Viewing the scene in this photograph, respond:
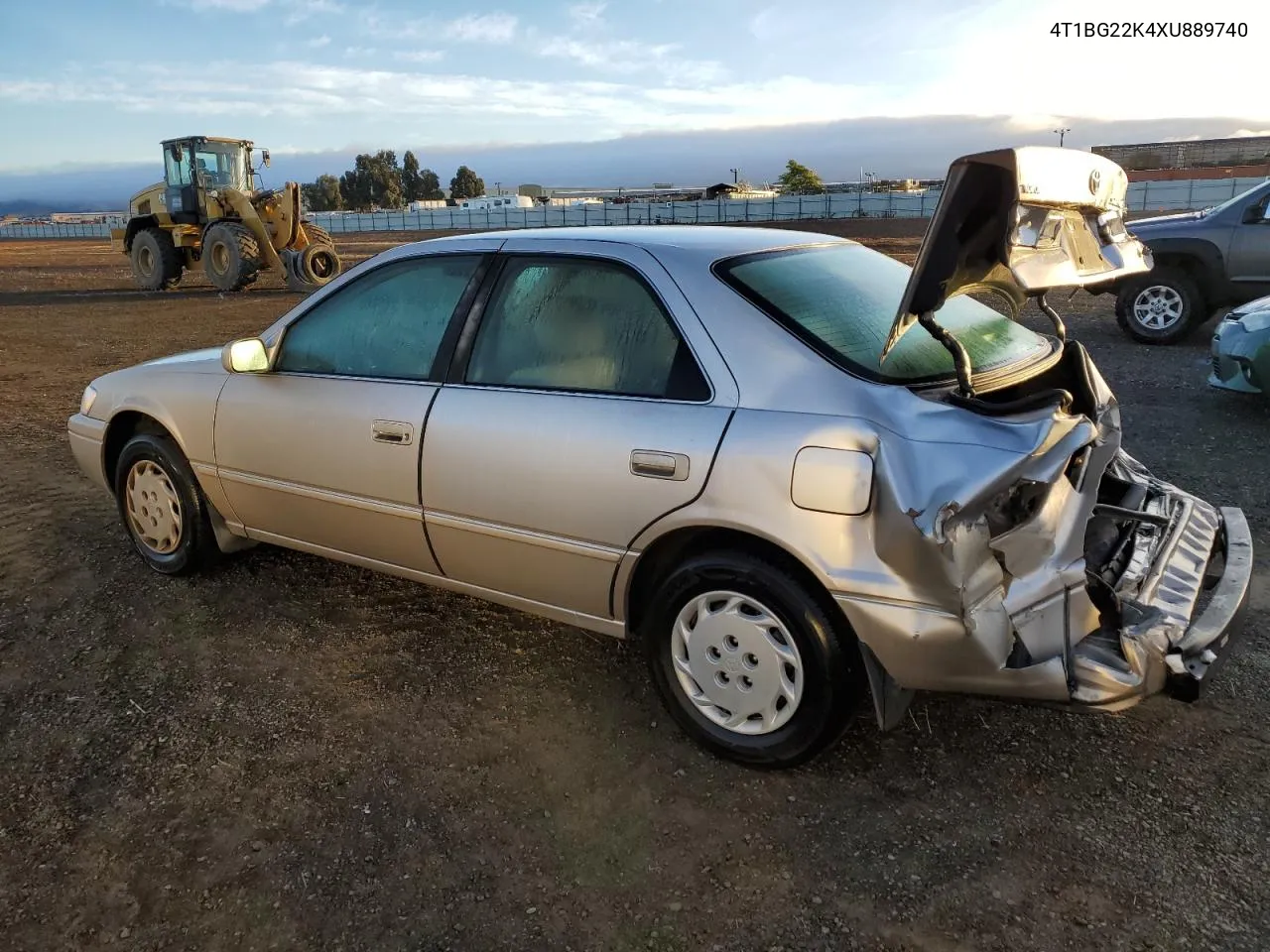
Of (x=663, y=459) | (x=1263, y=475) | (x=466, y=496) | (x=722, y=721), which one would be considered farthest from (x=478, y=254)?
(x=1263, y=475)

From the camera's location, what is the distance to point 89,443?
4453mm

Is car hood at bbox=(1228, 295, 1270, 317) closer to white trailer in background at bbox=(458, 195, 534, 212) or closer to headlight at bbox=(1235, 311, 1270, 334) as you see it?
headlight at bbox=(1235, 311, 1270, 334)

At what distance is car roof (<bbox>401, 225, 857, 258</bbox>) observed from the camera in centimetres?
304

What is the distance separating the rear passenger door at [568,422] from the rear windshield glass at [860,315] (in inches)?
10.9

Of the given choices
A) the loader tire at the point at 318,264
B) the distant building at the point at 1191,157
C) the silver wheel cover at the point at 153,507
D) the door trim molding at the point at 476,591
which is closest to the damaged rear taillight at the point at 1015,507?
the door trim molding at the point at 476,591

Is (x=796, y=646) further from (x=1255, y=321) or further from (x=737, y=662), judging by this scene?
(x=1255, y=321)

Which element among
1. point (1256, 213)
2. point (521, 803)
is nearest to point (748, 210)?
point (1256, 213)

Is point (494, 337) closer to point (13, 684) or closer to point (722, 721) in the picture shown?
point (722, 721)

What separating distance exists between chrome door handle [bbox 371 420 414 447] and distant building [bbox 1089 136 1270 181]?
5618cm

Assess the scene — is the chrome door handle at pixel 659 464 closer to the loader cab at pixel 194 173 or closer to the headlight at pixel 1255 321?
the headlight at pixel 1255 321

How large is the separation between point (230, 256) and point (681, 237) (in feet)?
54.2

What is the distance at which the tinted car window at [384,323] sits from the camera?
11.1 feet

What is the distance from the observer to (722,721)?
2855 mm

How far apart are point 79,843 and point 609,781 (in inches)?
59.0
